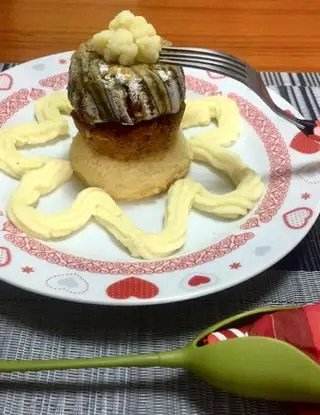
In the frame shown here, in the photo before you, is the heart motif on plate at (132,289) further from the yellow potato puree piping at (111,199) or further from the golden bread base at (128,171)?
the golden bread base at (128,171)

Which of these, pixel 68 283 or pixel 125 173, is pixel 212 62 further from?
pixel 68 283

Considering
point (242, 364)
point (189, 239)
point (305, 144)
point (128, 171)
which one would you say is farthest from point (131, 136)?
point (242, 364)

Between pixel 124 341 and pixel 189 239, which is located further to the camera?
pixel 189 239

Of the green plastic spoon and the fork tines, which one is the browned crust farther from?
the green plastic spoon

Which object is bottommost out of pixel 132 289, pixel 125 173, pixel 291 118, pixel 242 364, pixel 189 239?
pixel 242 364

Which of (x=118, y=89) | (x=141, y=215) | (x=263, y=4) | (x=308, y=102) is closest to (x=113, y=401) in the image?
(x=141, y=215)

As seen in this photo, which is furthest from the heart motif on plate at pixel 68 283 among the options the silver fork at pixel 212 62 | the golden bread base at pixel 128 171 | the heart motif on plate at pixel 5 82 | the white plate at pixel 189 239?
the heart motif on plate at pixel 5 82

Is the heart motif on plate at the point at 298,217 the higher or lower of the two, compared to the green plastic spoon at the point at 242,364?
higher
